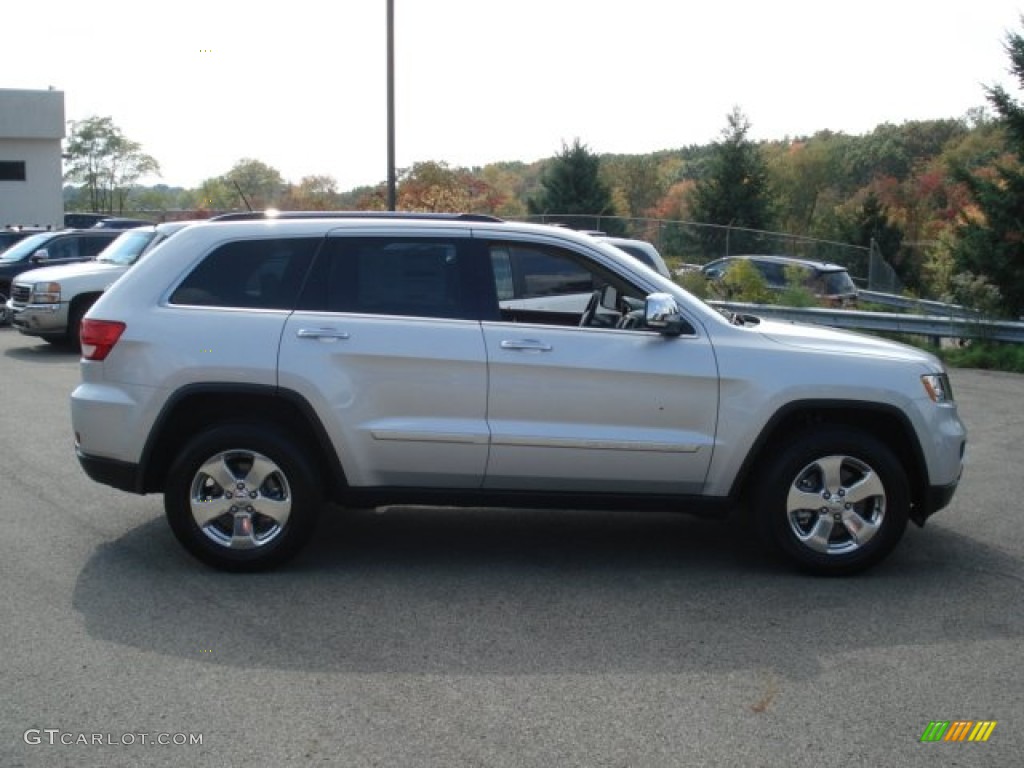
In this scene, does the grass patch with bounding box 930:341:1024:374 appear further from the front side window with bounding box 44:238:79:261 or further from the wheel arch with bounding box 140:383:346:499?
the front side window with bounding box 44:238:79:261

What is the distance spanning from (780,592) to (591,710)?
1850mm

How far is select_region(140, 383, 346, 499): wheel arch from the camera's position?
597 cm

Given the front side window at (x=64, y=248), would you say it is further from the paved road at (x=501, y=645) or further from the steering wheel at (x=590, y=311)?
the steering wheel at (x=590, y=311)

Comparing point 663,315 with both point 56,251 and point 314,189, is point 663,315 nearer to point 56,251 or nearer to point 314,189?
point 56,251

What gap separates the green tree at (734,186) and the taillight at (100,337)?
3175 cm

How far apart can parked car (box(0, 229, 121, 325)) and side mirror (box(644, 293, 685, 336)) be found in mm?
15829

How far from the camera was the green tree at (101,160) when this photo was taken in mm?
63031

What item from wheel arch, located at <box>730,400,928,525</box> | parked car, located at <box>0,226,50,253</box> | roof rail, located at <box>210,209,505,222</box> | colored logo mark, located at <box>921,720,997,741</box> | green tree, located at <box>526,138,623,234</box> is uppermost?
green tree, located at <box>526,138,623,234</box>

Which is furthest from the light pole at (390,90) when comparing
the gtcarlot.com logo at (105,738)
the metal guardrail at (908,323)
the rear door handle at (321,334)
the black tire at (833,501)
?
the gtcarlot.com logo at (105,738)

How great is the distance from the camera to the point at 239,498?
6000 mm

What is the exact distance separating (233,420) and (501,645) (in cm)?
204

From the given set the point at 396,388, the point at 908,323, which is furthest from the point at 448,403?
the point at 908,323

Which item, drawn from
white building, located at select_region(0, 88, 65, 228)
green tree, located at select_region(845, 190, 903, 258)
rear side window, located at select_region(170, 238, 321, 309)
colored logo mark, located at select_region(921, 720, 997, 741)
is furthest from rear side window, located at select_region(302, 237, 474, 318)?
white building, located at select_region(0, 88, 65, 228)

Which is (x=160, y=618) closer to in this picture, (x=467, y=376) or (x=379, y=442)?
(x=379, y=442)
